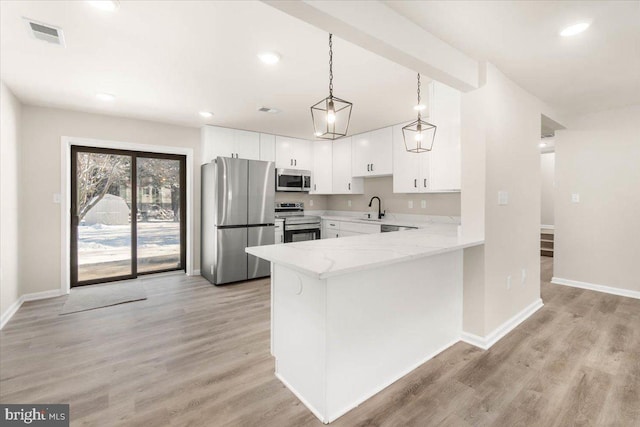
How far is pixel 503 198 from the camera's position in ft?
8.82

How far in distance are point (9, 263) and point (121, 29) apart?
2.92 m

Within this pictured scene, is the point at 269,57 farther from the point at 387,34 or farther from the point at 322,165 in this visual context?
the point at 322,165

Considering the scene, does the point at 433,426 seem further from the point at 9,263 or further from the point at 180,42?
the point at 9,263

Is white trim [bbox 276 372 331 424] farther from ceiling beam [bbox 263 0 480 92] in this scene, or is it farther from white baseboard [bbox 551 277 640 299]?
white baseboard [bbox 551 277 640 299]

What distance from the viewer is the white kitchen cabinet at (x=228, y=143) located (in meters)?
4.74

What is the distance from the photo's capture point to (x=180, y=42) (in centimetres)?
228

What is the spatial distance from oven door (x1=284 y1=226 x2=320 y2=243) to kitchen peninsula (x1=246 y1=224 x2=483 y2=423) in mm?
3078

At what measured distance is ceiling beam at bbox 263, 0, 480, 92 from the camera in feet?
4.88

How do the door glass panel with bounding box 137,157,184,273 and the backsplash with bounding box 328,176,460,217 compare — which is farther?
the door glass panel with bounding box 137,157,184,273

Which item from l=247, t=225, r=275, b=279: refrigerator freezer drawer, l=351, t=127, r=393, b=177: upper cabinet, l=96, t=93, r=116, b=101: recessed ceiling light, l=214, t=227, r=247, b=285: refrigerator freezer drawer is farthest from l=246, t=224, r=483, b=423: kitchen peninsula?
l=96, t=93, r=116, b=101: recessed ceiling light

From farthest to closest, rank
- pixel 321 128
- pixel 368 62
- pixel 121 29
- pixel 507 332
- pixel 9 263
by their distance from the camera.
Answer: pixel 321 128, pixel 9 263, pixel 507 332, pixel 368 62, pixel 121 29

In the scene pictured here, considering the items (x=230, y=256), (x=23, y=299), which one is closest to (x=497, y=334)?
(x=230, y=256)

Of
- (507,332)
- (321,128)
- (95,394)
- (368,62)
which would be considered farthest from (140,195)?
(507,332)

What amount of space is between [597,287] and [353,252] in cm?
408
